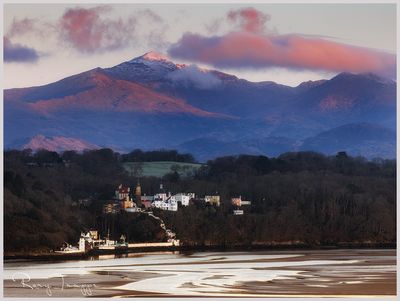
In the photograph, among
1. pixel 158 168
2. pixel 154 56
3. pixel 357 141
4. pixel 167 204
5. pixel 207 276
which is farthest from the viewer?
pixel 158 168

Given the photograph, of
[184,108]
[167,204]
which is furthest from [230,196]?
[184,108]

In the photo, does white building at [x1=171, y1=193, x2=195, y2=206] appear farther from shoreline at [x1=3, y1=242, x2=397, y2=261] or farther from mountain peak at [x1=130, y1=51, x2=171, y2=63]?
mountain peak at [x1=130, y1=51, x2=171, y2=63]

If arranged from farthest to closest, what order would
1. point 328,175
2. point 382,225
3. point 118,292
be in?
point 328,175 < point 382,225 < point 118,292

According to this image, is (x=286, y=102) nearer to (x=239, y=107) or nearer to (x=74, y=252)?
(x=239, y=107)

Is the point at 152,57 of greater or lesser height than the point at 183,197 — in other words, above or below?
above

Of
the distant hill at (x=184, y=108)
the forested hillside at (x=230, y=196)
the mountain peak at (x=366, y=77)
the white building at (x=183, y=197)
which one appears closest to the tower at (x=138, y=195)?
the forested hillside at (x=230, y=196)

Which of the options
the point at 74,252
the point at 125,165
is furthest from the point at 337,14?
the point at 125,165

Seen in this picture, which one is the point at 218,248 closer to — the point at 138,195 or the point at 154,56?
the point at 138,195
